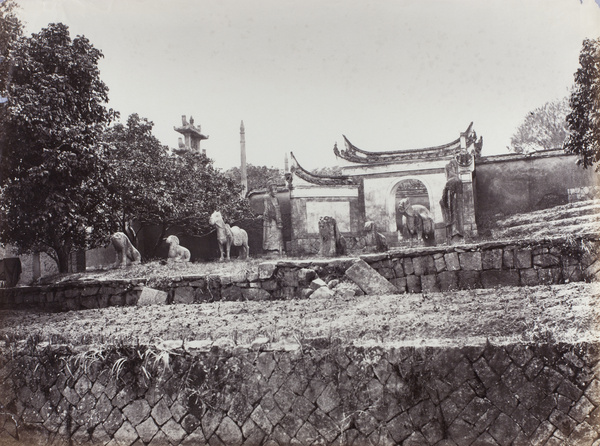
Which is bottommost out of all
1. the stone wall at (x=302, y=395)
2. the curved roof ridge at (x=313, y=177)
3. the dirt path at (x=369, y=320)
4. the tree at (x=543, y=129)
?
the stone wall at (x=302, y=395)

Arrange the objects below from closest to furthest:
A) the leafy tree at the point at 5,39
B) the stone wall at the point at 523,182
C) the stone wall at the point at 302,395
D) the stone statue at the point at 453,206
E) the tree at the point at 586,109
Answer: the stone wall at the point at 302,395, the tree at the point at 586,109, the leafy tree at the point at 5,39, the stone statue at the point at 453,206, the stone wall at the point at 523,182

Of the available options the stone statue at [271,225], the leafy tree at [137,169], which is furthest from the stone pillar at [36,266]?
the stone statue at [271,225]

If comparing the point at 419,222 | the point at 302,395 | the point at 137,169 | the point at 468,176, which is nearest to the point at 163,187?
the point at 137,169

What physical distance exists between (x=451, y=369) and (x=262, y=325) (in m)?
2.43

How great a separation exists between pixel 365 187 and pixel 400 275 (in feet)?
55.1

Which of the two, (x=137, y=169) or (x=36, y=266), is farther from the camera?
(x=36, y=266)

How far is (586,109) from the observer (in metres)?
11.4

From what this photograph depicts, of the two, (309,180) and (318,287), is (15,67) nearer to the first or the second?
(318,287)

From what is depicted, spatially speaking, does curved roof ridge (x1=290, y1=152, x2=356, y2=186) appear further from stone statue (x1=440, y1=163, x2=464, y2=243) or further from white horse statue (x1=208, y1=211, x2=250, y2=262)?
stone statue (x1=440, y1=163, x2=464, y2=243)

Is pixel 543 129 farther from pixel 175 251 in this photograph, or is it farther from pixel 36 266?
pixel 36 266

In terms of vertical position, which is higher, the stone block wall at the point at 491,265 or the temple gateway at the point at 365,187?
the temple gateway at the point at 365,187

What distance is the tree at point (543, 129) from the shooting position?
31500 mm

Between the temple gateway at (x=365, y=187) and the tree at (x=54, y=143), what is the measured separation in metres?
10.3

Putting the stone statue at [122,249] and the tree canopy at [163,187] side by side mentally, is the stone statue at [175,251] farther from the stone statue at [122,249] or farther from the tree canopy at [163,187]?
the tree canopy at [163,187]
